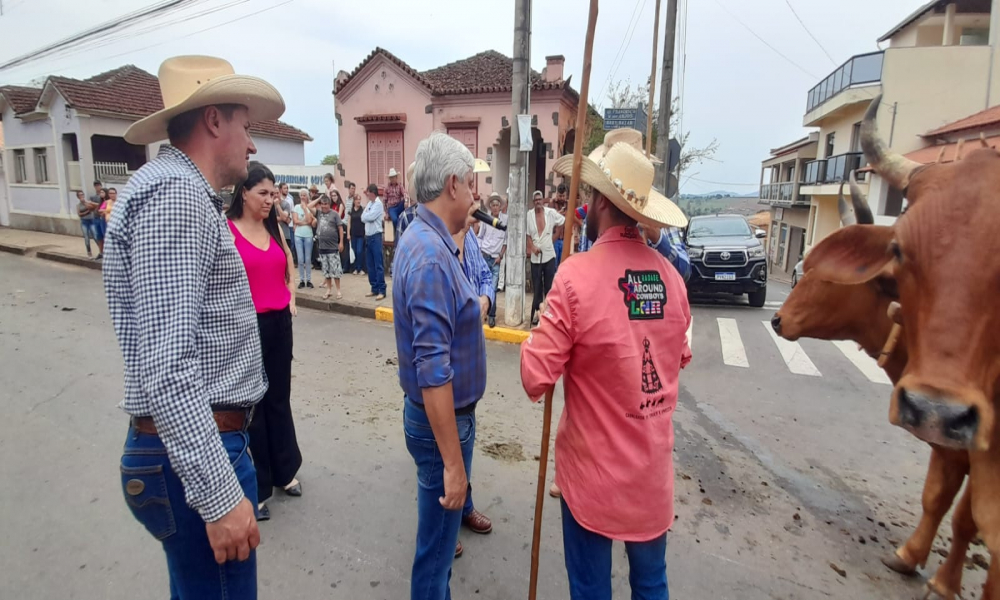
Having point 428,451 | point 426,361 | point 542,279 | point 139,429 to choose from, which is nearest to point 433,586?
point 428,451

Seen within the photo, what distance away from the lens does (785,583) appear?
111 inches

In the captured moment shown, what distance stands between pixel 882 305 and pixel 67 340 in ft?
28.4

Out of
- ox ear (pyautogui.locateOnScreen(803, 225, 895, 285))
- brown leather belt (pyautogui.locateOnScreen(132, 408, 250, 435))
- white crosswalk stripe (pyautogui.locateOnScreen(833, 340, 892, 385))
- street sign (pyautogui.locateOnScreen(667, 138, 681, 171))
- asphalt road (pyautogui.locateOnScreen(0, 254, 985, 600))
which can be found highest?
street sign (pyautogui.locateOnScreen(667, 138, 681, 171))

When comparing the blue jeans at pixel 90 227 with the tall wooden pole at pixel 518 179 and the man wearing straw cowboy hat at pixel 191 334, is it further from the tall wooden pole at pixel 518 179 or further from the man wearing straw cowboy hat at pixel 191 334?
the man wearing straw cowboy hat at pixel 191 334

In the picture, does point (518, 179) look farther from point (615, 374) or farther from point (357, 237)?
point (615, 374)

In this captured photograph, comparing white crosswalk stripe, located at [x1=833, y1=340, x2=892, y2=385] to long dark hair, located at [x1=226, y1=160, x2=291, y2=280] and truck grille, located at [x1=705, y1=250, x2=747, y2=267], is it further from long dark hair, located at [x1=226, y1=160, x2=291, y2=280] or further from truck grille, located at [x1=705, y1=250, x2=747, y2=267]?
long dark hair, located at [x1=226, y1=160, x2=291, y2=280]

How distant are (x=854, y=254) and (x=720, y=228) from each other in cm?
1004

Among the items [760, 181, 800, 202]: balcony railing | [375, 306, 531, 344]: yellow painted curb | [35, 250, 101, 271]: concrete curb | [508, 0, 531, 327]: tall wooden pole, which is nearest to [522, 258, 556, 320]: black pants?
[508, 0, 531, 327]: tall wooden pole

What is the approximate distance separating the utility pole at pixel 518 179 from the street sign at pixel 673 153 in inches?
122

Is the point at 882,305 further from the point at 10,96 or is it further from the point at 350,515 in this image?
the point at 10,96

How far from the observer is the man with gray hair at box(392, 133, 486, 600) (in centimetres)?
192

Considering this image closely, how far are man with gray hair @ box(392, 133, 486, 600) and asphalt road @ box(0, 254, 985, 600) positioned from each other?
80 cm

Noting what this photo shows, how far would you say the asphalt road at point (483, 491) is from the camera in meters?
2.81

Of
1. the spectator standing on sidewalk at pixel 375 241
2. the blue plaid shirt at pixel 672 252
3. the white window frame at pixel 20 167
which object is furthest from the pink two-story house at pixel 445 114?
the white window frame at pixel 20 167
